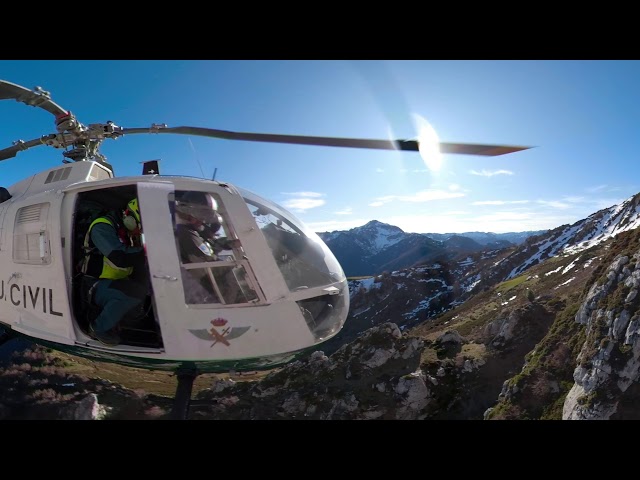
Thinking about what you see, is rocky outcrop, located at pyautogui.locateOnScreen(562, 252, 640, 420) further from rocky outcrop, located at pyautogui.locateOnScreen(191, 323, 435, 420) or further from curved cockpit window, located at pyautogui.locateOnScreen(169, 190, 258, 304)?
curved cockpit window, located at pyautogui.locateOnScreen(169, 190, 258, 304)

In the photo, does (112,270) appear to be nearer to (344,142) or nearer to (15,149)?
(344,142)

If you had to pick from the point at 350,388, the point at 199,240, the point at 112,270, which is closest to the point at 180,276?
the point at 199,240

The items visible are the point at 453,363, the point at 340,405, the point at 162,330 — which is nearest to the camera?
the point at 162,330

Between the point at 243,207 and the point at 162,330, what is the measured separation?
2123 mm

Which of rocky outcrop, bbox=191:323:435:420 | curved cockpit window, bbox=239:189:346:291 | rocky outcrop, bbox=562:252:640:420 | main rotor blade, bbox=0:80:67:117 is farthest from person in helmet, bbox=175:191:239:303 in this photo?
rocky outcrop, bbox=562:252:640:420

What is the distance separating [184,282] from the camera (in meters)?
4.89

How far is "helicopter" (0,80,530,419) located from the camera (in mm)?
4852

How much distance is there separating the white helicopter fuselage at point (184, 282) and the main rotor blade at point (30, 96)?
1709 millimetres

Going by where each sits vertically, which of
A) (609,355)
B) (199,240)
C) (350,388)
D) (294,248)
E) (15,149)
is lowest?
(609,355)

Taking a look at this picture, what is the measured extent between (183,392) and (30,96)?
21.3 ft

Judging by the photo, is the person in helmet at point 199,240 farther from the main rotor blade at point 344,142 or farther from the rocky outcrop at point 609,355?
the rocky outcrop at point 609,355
